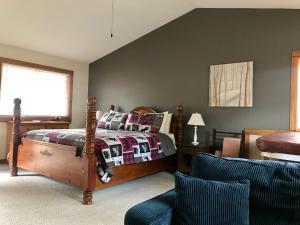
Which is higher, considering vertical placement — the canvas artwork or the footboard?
the canvas artwork

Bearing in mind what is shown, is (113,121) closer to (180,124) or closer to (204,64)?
(180,124)

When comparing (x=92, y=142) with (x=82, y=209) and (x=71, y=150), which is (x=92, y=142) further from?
(x=82, y=209)

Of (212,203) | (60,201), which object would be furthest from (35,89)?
(212,203)

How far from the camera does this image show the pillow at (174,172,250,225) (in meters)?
1.26

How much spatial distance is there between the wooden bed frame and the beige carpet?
0.16 meters

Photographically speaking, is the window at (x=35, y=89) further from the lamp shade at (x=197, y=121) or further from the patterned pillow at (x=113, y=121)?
the lamp shade at (x=197, y=121)

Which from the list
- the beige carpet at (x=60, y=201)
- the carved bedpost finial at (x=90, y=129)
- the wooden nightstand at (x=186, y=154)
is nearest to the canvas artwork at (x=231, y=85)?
the wooden nightstand at (x=186, y=154)

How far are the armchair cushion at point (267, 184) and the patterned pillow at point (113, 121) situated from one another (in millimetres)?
3170

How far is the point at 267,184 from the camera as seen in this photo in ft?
4.37

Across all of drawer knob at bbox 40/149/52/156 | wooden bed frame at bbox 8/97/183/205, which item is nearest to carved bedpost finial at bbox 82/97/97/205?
wooden bed frame at bbox 8/97/183/205

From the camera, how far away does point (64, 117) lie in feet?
18.2

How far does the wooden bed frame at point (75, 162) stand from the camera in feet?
9.19

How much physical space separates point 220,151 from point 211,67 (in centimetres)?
150

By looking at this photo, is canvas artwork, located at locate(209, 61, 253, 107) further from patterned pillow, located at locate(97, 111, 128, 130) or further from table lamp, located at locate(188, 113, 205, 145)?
patterned pillow, located at locate(97, 111, 128, 130)
